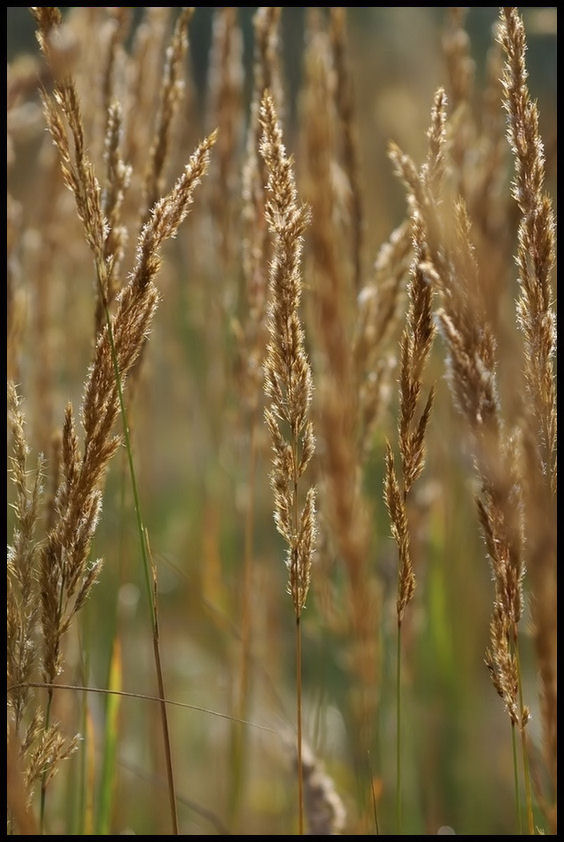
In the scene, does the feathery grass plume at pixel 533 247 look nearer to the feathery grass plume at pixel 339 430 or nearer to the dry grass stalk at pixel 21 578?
the feathery grass plume at pixel 339 430

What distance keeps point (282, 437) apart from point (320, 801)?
72cm

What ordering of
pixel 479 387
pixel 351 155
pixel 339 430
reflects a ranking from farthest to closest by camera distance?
pixel 351 155, pixel 479 387, pixel 339 430

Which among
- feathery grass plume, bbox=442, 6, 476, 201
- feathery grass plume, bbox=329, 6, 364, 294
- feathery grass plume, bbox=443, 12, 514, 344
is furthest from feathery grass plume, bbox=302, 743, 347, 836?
feathery grass plume, bbox=442, 6, 476, 201

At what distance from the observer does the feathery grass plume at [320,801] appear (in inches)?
55.2

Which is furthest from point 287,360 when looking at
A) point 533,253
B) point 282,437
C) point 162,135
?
point 162,135

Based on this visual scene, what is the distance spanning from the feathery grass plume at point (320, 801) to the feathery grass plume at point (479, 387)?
47 centimetres

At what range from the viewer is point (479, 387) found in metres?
0.93

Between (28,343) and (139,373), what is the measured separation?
84 centimetres

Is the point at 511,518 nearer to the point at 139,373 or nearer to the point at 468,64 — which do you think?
the point at 139,373

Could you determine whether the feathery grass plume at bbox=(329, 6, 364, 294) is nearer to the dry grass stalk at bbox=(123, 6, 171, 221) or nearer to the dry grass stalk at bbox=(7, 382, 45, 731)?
the dry grass stalk at bbox=(123, 6, 171, 221)

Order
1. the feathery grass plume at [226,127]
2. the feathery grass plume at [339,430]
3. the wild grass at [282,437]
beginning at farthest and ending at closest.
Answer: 1. the feathery grass plume at [226,127]
2. the wild grass at [282,437]
3. the feathery grass plume at [339,430]

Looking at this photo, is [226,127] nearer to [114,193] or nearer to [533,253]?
[114,193]

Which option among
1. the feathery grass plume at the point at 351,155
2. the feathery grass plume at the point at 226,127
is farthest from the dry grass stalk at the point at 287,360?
the feathery grass plume at the point at 226,127
